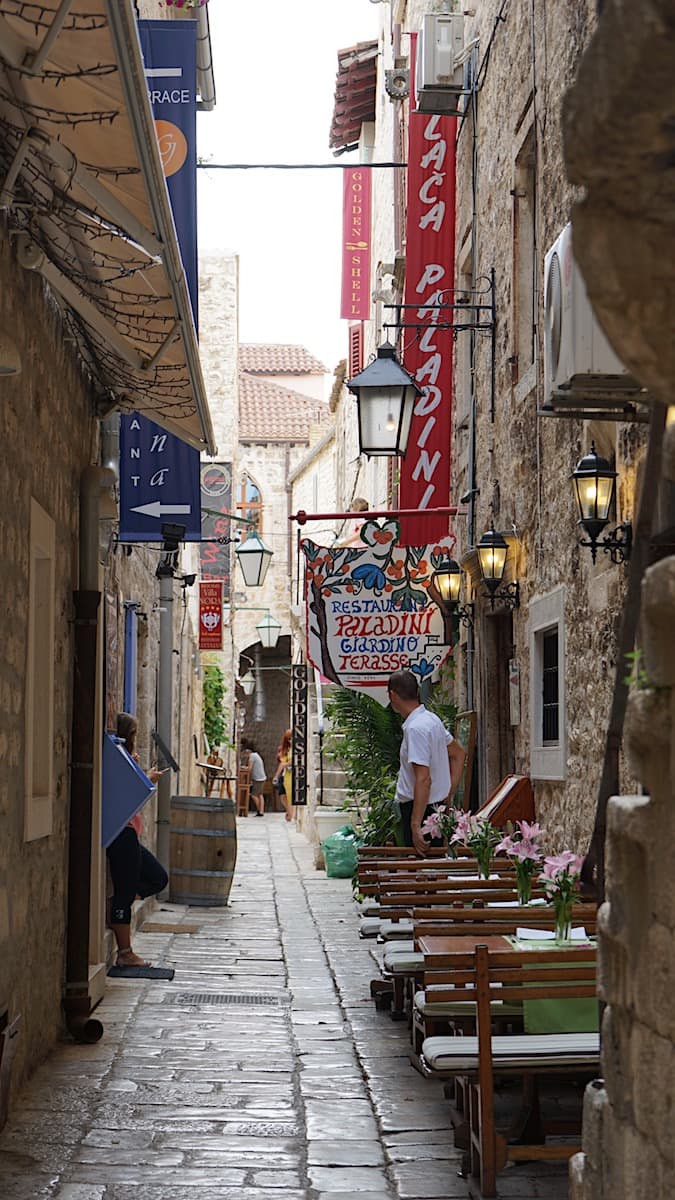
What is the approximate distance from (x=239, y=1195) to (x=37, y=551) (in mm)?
2880

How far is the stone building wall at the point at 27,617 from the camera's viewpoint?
5586mm

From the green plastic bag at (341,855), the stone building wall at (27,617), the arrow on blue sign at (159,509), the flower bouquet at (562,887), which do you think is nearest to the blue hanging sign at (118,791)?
the stone building wall at (27,617)

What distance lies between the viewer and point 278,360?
49656mm

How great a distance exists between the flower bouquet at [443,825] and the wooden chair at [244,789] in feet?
80.8

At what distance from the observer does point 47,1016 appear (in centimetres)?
682

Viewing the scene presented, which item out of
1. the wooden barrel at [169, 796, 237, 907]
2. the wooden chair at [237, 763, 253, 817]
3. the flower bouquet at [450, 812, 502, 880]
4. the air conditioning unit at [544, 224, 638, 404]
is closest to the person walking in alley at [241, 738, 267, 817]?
the wooden chair at [237, 763, 253, 817]

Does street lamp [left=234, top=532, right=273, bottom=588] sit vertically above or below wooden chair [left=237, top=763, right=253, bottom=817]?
above

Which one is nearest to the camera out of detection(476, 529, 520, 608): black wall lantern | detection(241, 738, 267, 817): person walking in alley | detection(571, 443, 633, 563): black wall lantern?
detection(571, 443, 633, 563): black wall lantern

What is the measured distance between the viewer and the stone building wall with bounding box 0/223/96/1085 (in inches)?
220

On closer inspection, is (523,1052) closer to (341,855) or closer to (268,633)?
(341,855)

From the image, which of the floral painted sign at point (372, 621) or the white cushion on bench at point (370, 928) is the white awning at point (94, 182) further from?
the floral painted sign at point (372, 621)

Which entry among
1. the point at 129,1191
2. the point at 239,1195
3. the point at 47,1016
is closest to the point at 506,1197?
the point at 239,1195

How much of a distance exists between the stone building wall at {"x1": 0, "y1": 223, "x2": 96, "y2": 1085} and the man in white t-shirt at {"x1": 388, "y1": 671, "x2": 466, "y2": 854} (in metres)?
1.98

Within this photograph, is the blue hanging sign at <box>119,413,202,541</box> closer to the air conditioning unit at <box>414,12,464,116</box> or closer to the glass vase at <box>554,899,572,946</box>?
the air conditioning unit at <box>414,12,464,116</box>
